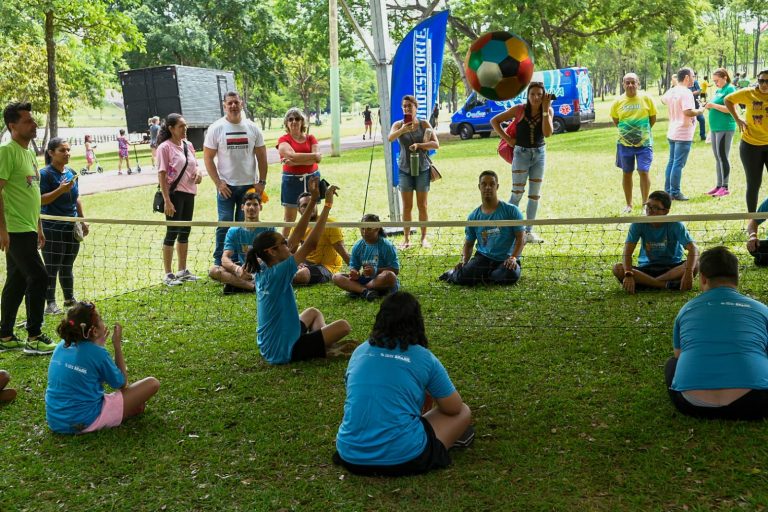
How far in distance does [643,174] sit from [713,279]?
6552 millimetres

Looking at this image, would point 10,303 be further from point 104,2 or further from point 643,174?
point 104,2

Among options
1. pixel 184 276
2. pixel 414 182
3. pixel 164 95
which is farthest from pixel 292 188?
pixel 164 95

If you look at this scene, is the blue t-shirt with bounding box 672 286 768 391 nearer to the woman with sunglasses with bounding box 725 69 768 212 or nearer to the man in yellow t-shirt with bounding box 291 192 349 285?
the man in yellow t-shirt with bounding box 291 192 349 285

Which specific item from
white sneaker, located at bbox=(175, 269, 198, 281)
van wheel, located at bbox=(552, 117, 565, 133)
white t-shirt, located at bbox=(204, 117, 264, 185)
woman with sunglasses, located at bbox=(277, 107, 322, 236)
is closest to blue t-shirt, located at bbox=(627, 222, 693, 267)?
woman with sunglasses, located at bbox=(277, 107, 322, 236)

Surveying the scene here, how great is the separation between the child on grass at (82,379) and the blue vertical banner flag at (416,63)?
20.1 ft

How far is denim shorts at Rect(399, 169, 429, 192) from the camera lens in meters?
9.80

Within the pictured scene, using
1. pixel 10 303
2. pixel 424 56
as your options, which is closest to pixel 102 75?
pixel 424 56

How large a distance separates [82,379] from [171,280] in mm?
4372

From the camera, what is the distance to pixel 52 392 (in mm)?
4738

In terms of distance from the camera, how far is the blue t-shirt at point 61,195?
7.67 m

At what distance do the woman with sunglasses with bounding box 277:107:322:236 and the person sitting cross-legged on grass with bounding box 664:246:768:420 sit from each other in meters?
5.82

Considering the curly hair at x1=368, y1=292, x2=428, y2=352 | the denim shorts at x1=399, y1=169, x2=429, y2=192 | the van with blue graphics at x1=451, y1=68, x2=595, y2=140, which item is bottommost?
the curly hair at x1=368, y1=292, x2=428, y2=352

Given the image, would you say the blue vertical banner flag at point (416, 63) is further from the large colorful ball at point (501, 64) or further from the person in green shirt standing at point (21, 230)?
the person in green shirt standing at point (21, 230)

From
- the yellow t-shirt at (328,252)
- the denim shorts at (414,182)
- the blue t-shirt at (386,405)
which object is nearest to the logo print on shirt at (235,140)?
the yellow t-shirt at (328,252)
